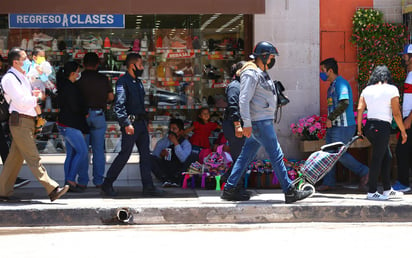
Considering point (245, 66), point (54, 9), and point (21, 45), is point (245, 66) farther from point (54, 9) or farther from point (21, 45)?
point (21, 45)

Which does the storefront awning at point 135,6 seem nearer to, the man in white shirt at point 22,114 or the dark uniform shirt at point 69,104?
the dark uniform shirt at point 69,104

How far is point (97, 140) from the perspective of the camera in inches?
426

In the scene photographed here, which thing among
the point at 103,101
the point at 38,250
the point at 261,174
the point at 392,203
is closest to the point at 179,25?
the point at 103,101

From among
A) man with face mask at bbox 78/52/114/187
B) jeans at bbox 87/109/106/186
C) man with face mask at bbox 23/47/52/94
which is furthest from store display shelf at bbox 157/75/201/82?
man with face mask at bbox 23/47/52/94

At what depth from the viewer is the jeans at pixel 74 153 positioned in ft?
33.9

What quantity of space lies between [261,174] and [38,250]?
13.7ft

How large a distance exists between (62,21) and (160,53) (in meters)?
1.63

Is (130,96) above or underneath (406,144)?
above

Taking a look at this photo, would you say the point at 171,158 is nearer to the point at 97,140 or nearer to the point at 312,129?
the point at 97,140

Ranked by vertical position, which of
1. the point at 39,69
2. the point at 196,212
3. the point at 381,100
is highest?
the point at 39,69

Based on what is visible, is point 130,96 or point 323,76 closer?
point 130,96

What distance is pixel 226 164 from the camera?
1091cm

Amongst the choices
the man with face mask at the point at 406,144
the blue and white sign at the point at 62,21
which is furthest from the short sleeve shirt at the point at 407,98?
the blue and white sign at the point at 62,21

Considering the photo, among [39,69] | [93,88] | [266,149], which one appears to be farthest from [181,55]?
[266,149]
